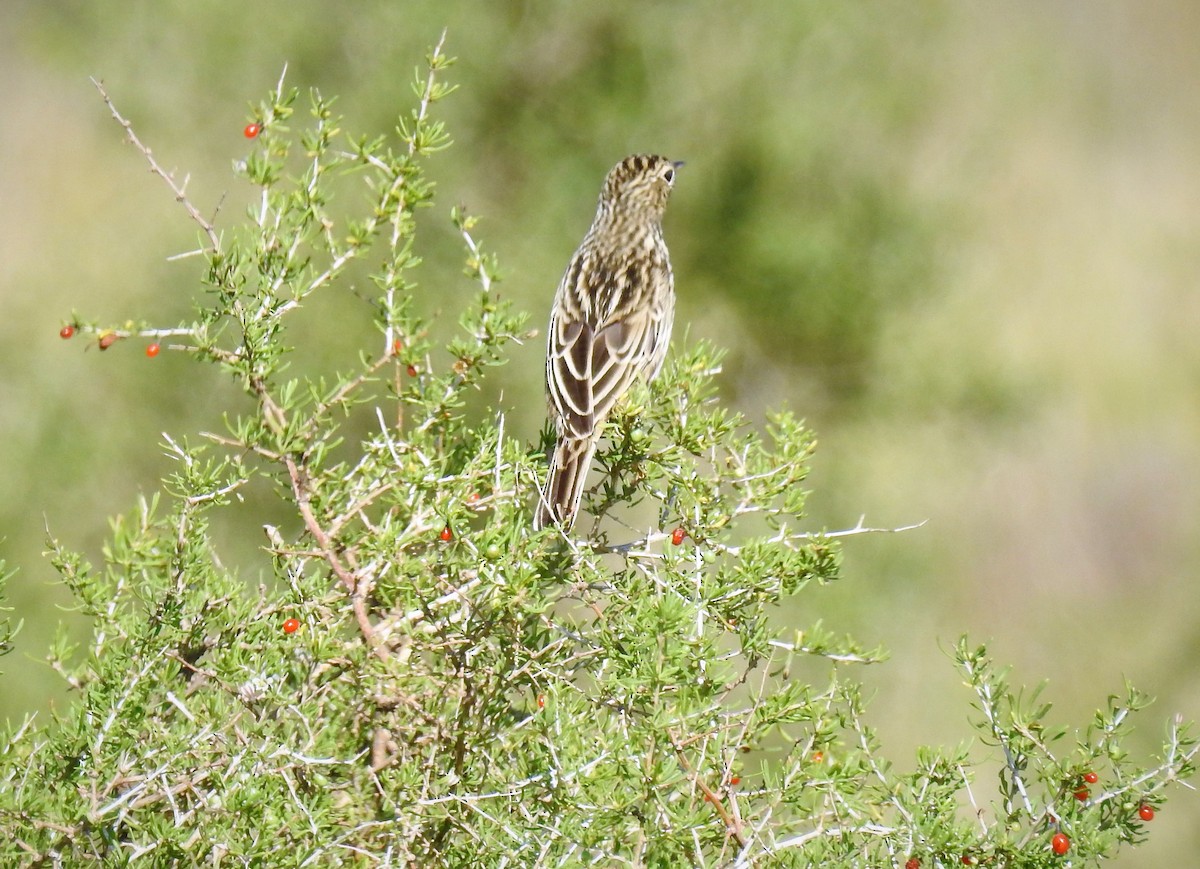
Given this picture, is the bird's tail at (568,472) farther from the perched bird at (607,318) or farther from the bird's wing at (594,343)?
the bird's wing at (594,343)

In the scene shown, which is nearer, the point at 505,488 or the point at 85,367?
the point at 505,488

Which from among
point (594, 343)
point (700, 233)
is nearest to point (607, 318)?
point (594, 343)

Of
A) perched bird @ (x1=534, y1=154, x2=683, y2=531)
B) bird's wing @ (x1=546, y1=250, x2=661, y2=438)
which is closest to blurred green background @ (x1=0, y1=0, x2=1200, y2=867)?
perched bird @ (x1=534, y1=154, x2=683, y2=531)

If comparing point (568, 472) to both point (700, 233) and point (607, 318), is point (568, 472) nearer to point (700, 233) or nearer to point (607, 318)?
point (607, 318)

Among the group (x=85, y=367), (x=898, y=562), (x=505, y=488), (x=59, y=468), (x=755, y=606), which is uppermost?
(x=898, y=562)

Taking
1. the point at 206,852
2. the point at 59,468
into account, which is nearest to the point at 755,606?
the point at 206,852

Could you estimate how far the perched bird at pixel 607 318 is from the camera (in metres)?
4.89

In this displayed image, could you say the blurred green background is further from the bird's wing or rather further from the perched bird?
the bird's wing

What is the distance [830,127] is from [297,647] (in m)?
9.46

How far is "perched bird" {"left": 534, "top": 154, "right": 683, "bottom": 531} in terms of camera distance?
4895 millimetres

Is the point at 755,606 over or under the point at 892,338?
under

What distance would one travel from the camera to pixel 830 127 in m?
11.4

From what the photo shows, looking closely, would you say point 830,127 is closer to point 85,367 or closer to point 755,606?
point 85,367

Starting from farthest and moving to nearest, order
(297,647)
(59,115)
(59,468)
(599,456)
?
(59,115) < (59,468) < (599,456) < (297,647)
